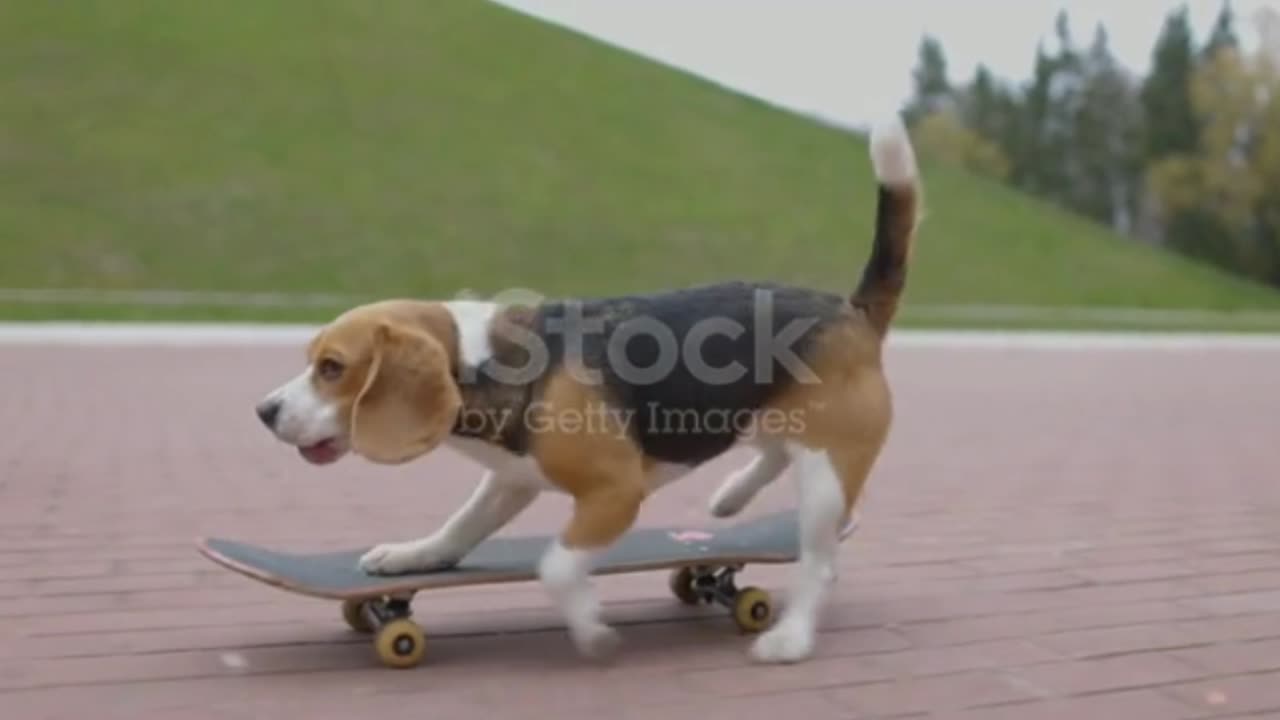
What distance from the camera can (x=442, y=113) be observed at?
23.8m

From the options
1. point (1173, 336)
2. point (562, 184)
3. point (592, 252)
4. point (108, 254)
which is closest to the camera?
point (1173, 336)

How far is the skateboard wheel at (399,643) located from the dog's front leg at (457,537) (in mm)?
142

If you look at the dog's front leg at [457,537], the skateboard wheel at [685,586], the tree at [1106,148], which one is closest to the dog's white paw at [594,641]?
the dog's front leg at [457,537]

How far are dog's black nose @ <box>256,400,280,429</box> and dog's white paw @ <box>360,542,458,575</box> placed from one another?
0.44 metres

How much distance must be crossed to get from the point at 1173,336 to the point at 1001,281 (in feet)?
23.9

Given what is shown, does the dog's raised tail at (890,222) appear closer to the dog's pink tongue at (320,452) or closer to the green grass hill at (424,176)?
the dog's pink tongue at (320,452)

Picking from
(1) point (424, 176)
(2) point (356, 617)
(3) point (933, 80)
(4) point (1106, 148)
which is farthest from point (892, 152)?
(3) point (933, 80)

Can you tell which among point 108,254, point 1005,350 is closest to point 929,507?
point 1005,350

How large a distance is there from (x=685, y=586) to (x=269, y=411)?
1.17m

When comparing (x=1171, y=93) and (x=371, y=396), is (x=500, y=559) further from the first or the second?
(x=1171, y=93)

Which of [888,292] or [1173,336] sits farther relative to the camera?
[1173,336]

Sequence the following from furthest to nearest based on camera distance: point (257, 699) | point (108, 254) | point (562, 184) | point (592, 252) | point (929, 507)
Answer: point (562, 184), point (592, 252), point (108, 254), point (929, 507), point (257, 699)

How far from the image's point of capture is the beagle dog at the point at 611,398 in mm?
2666

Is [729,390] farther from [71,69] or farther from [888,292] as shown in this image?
[71,69]
